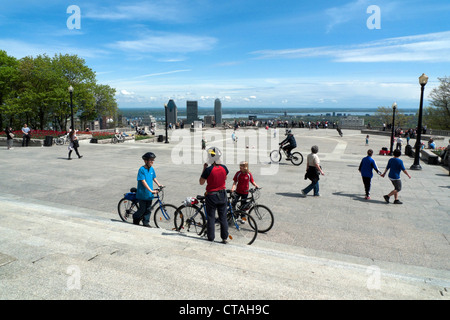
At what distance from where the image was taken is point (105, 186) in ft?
38.8

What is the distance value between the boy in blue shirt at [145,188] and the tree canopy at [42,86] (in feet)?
128

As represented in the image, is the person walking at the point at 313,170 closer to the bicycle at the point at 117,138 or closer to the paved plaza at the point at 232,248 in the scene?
the paved plaza at the point at 232,248

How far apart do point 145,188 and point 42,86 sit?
42.8 m

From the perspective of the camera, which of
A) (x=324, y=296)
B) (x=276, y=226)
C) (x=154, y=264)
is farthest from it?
(x=276, y=226)

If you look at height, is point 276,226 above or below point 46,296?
below

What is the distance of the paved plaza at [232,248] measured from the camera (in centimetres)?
394

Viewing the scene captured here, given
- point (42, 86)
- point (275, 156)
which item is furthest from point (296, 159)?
point (42, 86)

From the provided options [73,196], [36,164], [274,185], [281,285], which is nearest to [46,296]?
[281,285]

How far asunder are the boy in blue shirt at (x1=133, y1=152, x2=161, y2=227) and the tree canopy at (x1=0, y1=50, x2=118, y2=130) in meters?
38.9

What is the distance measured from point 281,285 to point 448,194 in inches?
399

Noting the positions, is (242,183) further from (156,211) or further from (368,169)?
(368,169)

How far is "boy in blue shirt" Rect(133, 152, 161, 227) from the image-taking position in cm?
679
